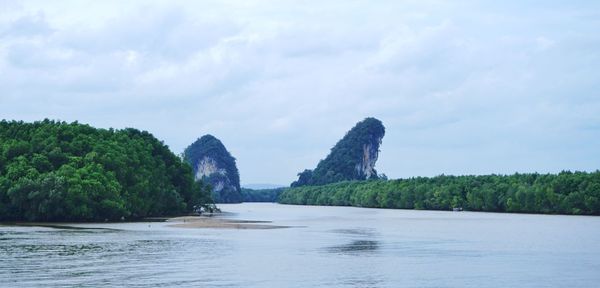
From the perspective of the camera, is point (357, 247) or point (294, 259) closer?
point (294, 259)

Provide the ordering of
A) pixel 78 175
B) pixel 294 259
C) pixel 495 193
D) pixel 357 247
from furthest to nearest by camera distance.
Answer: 1. pixel 495 193
2. pixel 78 175
3. pixel 357 247
4. pixel 294 259

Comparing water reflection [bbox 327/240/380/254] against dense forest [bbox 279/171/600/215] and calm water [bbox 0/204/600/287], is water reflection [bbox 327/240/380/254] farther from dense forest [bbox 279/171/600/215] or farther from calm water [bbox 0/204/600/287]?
dense forest [bbox 279/171/600/215]

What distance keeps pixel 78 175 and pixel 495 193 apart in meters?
73.1

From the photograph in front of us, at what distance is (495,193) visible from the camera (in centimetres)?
13562

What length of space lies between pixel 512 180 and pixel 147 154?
61.2m

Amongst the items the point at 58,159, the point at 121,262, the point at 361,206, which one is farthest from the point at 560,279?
the point at 361,206

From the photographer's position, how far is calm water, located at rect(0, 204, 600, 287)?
1404 inches

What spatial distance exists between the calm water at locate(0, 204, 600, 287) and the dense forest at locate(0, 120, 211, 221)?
14456 millimetres

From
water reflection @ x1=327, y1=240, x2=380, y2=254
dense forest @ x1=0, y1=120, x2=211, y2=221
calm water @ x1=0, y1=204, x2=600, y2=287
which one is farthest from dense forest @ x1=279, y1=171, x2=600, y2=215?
water reflection @ x1=327, y1=240, x2=380, y2=254

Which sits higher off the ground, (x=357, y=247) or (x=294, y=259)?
(x=357, y=247)

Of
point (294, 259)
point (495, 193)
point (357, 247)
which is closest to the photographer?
point (294, 259)

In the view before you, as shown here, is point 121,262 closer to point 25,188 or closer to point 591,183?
point 25,188

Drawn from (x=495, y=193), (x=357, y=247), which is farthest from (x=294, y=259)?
(x=495, y=193)

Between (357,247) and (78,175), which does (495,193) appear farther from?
(357,247)
